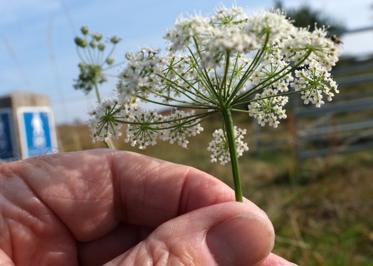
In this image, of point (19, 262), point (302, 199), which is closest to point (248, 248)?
point (19, 262)

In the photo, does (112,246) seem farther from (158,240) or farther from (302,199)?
(302,199)

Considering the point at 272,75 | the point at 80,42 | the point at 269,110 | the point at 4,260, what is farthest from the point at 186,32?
the point at 80,42

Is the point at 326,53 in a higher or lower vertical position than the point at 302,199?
higher

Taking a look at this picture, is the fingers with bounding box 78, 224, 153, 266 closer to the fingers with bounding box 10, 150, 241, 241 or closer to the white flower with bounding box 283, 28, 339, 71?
the fingers with bounding box 10, 150, 241, 241

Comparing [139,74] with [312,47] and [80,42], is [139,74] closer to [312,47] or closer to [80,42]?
[312,47]

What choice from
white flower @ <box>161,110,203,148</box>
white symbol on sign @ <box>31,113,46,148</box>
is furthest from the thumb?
white symbol on sign @ <box>31,113,46,148</box>

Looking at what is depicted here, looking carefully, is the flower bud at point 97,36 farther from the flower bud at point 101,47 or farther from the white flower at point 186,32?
the white flower at point 186,32
